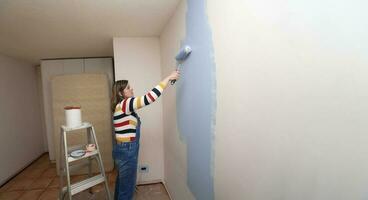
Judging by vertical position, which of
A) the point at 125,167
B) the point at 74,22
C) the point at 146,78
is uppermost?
the point at 74,22

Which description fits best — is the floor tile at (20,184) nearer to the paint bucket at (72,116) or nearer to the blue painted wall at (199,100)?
the paint bucket at (72,116)

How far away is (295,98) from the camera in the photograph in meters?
0.56

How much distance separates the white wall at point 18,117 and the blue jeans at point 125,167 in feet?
7.64

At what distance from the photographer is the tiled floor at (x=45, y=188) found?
8.17ft

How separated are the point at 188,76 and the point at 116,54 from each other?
4.78 ft

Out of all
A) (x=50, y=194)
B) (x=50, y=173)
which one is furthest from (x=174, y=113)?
(x=50, y=173)

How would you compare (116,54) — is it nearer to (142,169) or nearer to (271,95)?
(142,169)

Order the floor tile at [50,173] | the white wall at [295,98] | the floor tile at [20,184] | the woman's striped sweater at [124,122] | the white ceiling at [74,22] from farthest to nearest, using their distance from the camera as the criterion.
Answer: the floor tile at [50,173]
the floor tile at [20,184]
the woman's striped sweater at [124,122]
the white ceiling at [74,22]
the white wall at [295,98]

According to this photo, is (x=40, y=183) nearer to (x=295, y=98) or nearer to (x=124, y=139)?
(x=124, y=139)

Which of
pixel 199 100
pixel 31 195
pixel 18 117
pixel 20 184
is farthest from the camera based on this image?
pixel 18 117

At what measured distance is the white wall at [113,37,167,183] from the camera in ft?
8.23

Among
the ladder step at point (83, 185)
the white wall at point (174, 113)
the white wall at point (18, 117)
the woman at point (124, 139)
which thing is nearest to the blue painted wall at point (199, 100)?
the white wall at point (174, 113)

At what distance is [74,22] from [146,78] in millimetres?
1030

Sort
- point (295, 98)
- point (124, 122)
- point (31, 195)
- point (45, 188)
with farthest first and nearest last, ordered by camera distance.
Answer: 1. point (45, 188)
2. point (31, 195)
3. point (124, 122)
4. point (295, 98)
